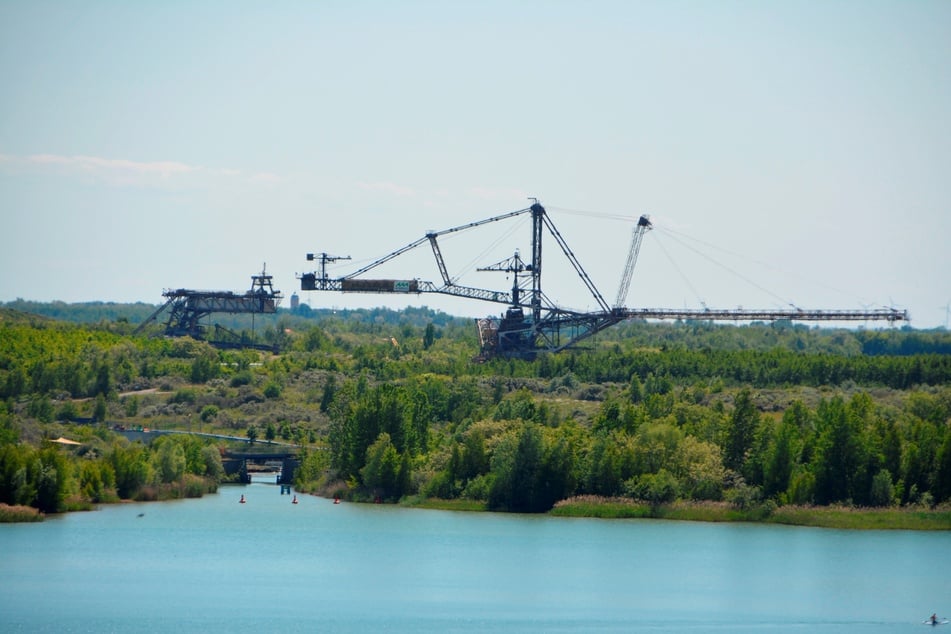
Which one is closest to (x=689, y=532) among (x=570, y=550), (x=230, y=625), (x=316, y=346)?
(x=570, y=550)

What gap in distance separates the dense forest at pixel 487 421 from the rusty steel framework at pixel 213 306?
2616mm

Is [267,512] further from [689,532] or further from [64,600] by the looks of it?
[64,600]

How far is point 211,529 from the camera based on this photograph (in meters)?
71.0

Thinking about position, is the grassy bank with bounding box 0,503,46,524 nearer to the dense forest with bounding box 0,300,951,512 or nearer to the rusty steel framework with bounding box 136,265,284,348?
the dense forest with bounding box 0,300,951,512

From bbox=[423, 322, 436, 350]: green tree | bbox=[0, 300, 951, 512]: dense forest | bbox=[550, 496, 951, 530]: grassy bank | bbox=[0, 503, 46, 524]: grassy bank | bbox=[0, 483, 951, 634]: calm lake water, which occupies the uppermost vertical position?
bbox=[423, 322, 436, 350]: green tree

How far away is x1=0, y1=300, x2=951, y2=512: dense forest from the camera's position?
246 feet

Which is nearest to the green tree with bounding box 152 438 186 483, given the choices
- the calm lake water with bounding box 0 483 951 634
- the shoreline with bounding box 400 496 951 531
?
the calm lake water with bounding box 0 483 951 634

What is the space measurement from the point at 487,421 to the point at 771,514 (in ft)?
57.5

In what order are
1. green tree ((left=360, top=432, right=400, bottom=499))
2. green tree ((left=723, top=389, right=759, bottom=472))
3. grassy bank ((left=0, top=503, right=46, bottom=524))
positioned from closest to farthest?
grassy bank ((left=0, top=503, right=46, bottom=524)) < green tree ((left=723, top=389, right=759, bottom=472)) < green tree ((left=360, top=432, right=400, bottom=499))

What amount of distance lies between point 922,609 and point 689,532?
62.7ft

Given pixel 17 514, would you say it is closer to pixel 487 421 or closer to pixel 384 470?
pixel 384 470

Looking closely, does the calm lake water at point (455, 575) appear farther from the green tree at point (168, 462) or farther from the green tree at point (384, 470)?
the green tree at point (168, 462)

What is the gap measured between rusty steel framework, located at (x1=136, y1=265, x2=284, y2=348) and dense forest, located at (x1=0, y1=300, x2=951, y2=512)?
2.62 m

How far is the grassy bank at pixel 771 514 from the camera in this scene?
71.9m
